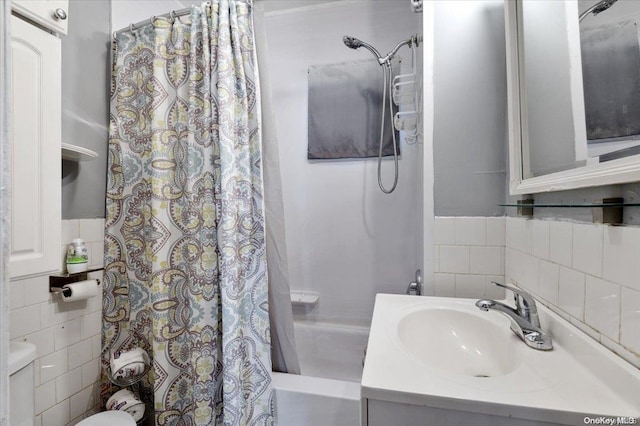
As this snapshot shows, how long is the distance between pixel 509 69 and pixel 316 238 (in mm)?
1279

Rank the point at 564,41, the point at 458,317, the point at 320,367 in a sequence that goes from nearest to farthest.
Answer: the point at 564,41 → the point at 458,317 → the point at 320,367

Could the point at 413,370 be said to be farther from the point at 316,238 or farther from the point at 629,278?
the point at 316,238

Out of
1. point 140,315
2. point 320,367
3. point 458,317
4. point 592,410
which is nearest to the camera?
point 592,410

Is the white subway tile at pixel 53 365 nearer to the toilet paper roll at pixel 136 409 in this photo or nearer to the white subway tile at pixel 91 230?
the toilet paper roll at pixel 136 409

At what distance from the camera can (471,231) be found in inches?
42.3

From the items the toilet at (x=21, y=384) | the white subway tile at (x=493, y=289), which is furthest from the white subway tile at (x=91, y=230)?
the white subway tile at (x=493, y=289)

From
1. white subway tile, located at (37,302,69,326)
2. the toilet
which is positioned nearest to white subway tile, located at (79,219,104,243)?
white subway tile, located at (37,302,69,326)

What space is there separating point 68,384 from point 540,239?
185cm

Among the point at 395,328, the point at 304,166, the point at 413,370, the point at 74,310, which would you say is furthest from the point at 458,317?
the point at 74,310

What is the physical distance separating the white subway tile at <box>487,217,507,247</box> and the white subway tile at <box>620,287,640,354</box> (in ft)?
1.87

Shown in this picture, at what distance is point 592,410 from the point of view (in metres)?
0.45

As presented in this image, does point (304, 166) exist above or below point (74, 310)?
above

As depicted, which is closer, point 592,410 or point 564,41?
point 592,410

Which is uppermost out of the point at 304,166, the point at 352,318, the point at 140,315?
the point at 304,166
